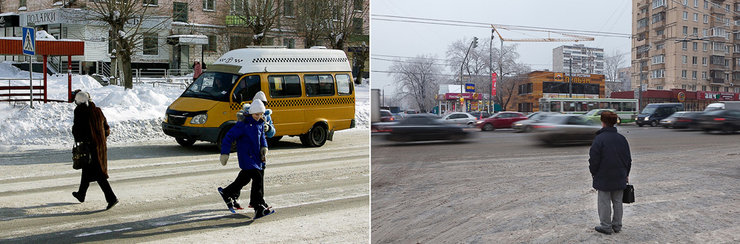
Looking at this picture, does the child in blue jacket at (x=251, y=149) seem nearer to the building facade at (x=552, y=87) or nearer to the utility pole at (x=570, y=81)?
the building facade at (x=552, y=87)

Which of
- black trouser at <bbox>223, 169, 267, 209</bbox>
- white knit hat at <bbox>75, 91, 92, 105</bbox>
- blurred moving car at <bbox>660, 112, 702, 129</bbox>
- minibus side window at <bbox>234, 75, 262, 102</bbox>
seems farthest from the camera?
minibus side window at <bbox>234, 75, 262, 102</bbox>

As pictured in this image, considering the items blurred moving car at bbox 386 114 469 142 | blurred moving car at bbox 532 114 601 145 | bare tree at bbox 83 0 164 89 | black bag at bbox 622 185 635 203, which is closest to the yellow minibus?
blurred moving car at bbox 386 114 469 142

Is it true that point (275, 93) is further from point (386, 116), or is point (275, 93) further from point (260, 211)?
point (386, 116)

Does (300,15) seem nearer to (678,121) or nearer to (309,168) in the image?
(309,168)

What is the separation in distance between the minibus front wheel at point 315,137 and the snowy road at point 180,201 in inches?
24.4

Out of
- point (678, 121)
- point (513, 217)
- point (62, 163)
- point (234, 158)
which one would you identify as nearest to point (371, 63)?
point (513, 217)

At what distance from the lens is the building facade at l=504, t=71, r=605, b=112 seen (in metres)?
3.29

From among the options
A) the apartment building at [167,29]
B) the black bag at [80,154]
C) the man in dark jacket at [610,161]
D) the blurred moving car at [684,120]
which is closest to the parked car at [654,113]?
the blurred moving car at [684,120]

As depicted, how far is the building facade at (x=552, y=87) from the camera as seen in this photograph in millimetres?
3295

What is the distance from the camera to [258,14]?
15391 millimetres

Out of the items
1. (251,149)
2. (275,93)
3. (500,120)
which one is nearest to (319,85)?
(275,93)

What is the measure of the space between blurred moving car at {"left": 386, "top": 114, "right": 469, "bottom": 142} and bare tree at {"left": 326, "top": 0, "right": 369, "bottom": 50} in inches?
103

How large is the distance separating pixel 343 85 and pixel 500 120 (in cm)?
505

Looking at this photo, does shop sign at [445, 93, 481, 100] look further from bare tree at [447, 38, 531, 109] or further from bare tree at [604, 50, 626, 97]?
bare tree at [604, 50, 626, 97]
